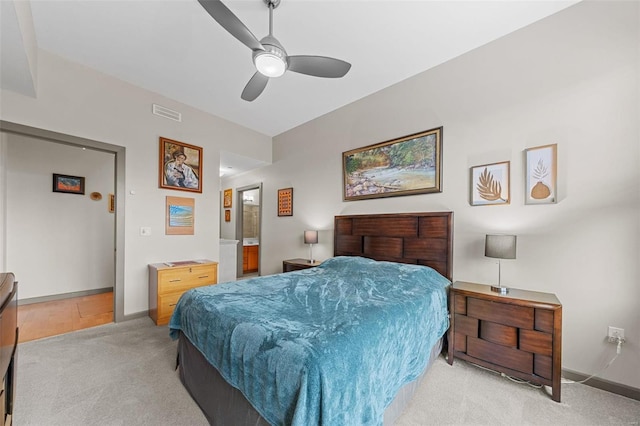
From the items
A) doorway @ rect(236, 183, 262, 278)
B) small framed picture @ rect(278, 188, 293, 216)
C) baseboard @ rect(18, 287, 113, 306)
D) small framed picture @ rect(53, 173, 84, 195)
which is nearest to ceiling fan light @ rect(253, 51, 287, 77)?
small framed picture @ rect(278, 188, 293, 216)

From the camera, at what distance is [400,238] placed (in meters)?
3.18

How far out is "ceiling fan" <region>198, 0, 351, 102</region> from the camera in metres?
1.69

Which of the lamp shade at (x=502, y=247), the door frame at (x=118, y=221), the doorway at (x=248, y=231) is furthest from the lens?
the doorway at (x=248, y=231)

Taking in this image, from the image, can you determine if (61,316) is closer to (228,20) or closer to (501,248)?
(228,20)

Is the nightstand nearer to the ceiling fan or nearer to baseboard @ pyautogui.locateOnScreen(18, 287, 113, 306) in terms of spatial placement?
the ceiling fan

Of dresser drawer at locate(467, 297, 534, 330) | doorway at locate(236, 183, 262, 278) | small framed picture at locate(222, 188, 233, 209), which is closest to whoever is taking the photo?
dresser drawer at locate(467, 297, 534, 330)

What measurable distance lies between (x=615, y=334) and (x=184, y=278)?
14.7 ft

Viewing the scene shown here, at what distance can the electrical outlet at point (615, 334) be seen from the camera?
1.95 meters

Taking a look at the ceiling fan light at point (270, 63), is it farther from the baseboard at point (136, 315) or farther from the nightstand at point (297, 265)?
the baseboard at point (136, 315)

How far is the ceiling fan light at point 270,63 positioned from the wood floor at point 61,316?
3694mm

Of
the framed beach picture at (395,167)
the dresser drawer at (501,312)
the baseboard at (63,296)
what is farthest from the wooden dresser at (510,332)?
the baseboard at (63,296)

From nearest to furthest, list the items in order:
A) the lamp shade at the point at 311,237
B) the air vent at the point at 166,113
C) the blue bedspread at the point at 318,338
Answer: the blue bedspread at the point at 318,338 < the air vent at the point at 166,113 < the lamp shade at the point at 311,237

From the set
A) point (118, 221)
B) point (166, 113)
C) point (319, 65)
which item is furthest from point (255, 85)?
point (118, 221)

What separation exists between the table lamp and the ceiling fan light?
2378 millimetres
